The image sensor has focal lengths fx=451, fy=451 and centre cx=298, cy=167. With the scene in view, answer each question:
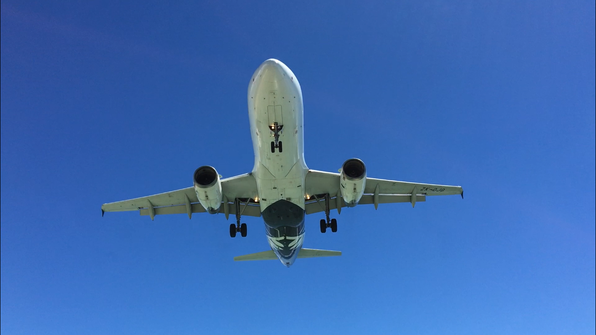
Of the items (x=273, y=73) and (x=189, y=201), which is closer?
(x=273, y=73)

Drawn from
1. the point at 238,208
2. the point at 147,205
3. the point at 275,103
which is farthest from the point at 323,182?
the point at 147,205

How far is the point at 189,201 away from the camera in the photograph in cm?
2491

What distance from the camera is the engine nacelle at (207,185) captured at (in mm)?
20539

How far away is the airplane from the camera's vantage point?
18.5m

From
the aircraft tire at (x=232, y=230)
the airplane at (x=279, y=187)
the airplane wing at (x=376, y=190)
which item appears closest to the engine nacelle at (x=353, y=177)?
the airplane at (x=279, y=187)

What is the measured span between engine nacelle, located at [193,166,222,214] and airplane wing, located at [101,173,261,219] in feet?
7.49

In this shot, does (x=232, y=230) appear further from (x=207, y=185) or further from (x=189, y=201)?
(x=207, y=185)

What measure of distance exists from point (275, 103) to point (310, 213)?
9.91 meters

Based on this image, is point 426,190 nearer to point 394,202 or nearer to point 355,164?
point 394,202

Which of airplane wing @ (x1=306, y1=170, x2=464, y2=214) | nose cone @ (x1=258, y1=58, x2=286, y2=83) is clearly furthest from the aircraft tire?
nose cone @ (x1=258, y1=58, x2=286, y2=83)

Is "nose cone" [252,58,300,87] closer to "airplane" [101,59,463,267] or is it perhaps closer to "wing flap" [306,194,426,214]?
"airplane" [101,59,463,267]

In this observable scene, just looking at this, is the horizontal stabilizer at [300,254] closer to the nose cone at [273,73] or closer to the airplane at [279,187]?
the airplane at [279,187]

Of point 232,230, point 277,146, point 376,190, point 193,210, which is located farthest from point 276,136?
point 193,210

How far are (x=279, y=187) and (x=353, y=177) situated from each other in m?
3.58
